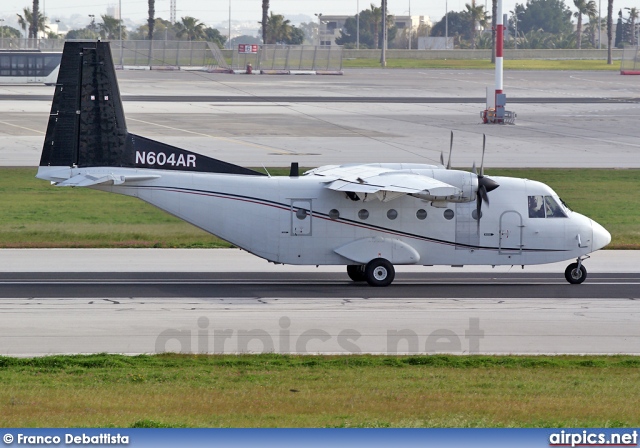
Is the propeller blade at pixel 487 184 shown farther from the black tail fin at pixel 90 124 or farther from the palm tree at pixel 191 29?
the palm tree at pixel 191 29

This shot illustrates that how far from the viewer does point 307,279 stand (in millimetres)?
26453

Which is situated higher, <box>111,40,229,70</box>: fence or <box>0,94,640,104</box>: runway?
<box>111,40,229,70</box>: fence

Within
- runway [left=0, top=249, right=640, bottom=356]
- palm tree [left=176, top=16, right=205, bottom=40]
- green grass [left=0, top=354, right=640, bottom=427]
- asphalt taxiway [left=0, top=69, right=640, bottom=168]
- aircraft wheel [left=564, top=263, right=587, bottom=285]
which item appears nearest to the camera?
green grass [left=0, top=354, right=640, bottom=427]

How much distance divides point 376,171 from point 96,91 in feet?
24.9

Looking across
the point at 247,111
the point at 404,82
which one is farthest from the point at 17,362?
the point at 404,82

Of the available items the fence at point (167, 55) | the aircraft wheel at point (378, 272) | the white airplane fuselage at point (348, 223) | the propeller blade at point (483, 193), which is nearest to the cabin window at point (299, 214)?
the white airplane fuselage at point (348, 223)

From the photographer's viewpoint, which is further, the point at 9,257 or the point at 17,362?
the point at 9,257

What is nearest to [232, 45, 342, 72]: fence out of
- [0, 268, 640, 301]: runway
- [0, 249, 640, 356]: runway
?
[0, 249, 640, 356]: runway

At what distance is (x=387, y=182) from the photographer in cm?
2392

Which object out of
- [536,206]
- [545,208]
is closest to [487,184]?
[536,206]

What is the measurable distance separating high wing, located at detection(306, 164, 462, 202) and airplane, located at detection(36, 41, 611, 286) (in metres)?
0.05

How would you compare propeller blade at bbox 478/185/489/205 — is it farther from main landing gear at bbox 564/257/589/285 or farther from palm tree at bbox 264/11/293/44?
palm tree at bbox 264/11/293/44

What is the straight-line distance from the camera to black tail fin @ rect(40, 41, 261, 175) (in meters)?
24.6

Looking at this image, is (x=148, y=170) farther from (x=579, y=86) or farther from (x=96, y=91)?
(x=579, y=86)
